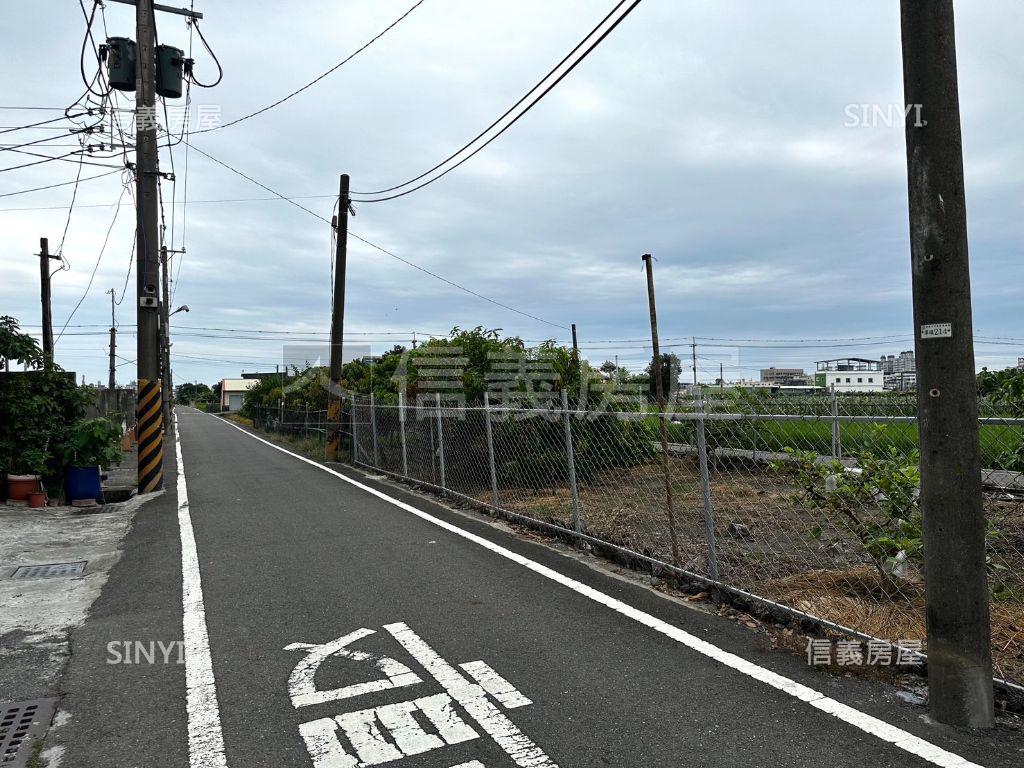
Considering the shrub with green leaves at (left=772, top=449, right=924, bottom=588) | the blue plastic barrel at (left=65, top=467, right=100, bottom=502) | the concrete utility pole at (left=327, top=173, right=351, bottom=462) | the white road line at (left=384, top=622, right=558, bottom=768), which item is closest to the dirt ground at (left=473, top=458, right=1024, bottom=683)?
the shrub with green leaves at (left=772, top=449, right=924, bottom=588)

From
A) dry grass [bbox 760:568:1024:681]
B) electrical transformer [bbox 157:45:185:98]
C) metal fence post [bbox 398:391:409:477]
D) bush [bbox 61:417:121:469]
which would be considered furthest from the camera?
electrical transformer [bbox 157:45:185:98]

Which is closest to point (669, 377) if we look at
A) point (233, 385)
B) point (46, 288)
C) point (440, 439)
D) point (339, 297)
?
point (339, 297)

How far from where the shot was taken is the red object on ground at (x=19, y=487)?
1027 cm

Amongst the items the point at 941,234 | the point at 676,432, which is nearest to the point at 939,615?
the point at 941,234

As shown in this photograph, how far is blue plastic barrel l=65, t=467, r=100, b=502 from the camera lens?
10945mm

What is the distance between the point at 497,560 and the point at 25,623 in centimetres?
367

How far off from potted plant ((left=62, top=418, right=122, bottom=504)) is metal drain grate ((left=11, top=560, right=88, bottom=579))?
453 centimetres

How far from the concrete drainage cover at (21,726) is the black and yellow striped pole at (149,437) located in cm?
870

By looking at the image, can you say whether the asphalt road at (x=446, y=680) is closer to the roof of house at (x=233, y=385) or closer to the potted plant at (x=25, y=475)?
the potted plant at (x=25, y=475)

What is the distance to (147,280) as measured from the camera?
12188mm

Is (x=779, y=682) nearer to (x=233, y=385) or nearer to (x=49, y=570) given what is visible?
(x=49, y=570)

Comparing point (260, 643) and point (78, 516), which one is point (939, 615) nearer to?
point (260, 643)

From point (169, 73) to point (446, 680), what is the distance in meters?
13.4

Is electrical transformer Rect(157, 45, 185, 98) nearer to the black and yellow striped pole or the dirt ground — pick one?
the black and yellow striped pole
